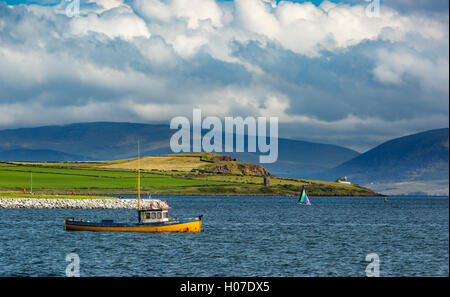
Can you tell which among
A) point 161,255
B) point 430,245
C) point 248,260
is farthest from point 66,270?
point 430,245

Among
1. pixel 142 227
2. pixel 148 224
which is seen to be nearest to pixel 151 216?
pixel 148 224

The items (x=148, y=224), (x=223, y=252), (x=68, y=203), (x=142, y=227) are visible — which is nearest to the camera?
(x=223, y=252)

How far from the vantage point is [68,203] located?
15512cm

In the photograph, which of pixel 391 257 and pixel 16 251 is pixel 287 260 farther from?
pixel 16 251

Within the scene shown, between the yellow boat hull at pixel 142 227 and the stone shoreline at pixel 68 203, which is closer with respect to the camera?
the yellow boat hull at pixel 142 227

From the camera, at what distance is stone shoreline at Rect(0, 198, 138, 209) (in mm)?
146250

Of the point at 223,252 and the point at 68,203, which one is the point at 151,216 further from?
the point at 68,203

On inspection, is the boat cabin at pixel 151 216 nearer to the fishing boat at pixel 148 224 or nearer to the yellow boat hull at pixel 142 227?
the fishing boat at pixel 148 224

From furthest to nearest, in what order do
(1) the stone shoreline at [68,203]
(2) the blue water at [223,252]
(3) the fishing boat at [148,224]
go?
1. (1) the stone shoreline at [68,203]
2. (3) the fishing boat at [148,224]
3. (2) the blue water at [223,252]

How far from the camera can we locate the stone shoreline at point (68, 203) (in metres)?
146

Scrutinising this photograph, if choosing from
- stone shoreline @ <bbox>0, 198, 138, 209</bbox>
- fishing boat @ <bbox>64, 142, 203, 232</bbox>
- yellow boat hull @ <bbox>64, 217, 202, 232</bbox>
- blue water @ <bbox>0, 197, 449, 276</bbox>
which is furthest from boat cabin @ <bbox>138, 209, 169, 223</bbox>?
stone shoreline @ <bbox>0, 198, 138, 209</bbox>

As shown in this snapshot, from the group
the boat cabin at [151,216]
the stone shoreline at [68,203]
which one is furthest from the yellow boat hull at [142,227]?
the stone shoreline at [68,203]

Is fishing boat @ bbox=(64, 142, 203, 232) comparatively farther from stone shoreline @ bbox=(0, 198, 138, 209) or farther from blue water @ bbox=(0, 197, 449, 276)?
stone shoreline @ bbox=(0, 198, 138, 209)
